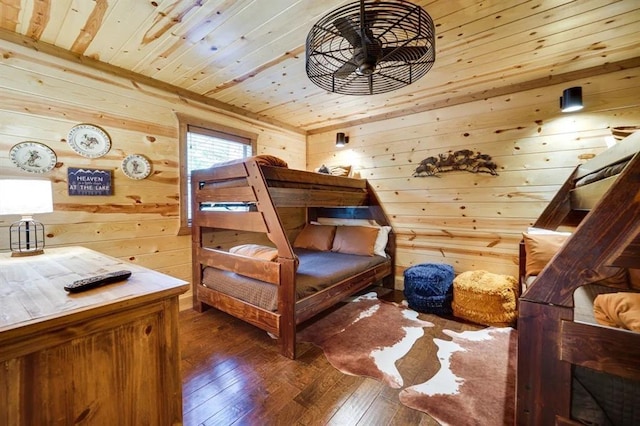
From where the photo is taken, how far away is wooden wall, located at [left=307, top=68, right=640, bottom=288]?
243cm

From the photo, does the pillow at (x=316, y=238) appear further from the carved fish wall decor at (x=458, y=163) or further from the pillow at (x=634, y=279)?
the pillow at (x=634, y=279)

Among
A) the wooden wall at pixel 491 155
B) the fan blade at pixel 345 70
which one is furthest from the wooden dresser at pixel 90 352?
the wooden wall at pixel 491 155

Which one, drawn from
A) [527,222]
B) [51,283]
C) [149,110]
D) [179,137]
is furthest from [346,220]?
[51,283]

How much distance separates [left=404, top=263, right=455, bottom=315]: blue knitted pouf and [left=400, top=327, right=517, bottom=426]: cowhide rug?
1.56 ft

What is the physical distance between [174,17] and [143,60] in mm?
765

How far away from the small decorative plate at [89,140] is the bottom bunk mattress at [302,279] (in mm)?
1394

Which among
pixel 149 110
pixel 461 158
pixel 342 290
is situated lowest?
pixel 342 290

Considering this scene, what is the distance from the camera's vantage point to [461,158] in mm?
3051

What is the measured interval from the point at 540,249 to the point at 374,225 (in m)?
1.89

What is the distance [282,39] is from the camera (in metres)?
1.95

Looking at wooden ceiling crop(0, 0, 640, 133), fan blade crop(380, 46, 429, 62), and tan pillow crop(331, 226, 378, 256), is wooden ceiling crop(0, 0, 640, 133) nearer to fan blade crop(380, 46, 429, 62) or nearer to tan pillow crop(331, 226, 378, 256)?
fan blade crop(380, 46, 429, 62)

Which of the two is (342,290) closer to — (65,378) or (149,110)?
(65,378)

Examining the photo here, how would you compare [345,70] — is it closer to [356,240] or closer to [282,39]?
[282,39]

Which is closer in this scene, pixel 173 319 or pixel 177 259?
pixel 173 319
